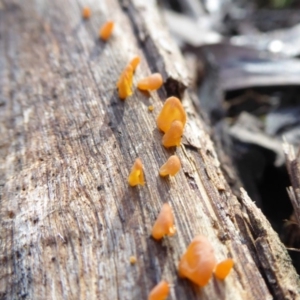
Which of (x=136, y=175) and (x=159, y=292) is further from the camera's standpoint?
(x=136, y=175)

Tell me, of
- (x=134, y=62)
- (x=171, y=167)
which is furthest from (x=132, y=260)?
(x=134, y=62)

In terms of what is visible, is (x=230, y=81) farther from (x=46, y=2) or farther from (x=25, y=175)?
(x=25, y=175)


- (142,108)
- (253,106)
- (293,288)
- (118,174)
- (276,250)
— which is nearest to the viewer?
(293,288)

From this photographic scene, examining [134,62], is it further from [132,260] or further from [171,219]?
[132,260]

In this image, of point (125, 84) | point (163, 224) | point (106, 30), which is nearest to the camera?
point (163, 224)

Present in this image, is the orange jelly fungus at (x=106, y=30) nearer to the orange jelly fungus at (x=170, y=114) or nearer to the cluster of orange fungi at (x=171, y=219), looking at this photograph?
the cluster of orange fungi at (x=171, y=219)

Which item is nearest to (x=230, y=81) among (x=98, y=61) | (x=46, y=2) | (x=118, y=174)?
(x=98, y=61)

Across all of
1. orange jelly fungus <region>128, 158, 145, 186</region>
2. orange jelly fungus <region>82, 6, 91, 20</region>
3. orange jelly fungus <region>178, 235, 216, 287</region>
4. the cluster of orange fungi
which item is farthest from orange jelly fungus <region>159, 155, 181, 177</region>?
orange jelly fungus <region>82, 6, 91, 20</region>

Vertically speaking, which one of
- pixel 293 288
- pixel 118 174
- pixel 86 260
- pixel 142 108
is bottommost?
pixel 293 288
